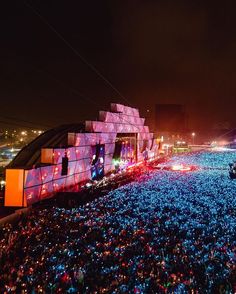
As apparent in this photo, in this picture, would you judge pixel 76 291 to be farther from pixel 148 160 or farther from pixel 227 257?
pixel 148 160

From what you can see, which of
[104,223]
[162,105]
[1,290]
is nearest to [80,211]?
[104,223]

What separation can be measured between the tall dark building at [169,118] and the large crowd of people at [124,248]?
3359 inches

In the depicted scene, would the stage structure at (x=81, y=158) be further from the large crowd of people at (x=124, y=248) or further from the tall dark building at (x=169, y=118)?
the tall dark building at (x=169, y=118)

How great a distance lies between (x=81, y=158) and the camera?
21641mm

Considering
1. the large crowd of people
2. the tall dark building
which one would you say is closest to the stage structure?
the large crowd of people

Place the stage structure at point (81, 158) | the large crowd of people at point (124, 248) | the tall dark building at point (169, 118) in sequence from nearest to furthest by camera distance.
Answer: the large crowd of people at point (124, 248) → the stage structure at point (81, 158) → the tall dark building at point (169, 118)

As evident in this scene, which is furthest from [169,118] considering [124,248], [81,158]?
[124,248]

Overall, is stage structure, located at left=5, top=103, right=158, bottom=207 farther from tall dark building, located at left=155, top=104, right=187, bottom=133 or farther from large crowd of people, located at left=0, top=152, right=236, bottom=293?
tall dark building, located at left=155, top=104, right=187, bottom=133

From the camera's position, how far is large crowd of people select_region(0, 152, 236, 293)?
655cm

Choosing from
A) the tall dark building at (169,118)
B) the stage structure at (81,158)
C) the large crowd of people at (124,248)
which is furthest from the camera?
the tall dark building at (169,118)

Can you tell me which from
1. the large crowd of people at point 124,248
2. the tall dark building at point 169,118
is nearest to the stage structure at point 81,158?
the large crowd of people at point 124,248

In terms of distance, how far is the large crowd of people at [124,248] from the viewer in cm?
655

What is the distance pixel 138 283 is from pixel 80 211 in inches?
298

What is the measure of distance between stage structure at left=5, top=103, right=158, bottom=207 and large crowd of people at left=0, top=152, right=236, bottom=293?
87.5 inches
